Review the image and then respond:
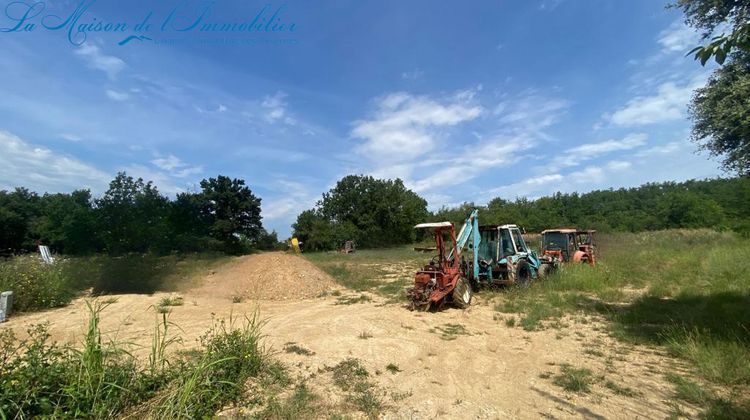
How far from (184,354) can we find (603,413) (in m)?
5.22

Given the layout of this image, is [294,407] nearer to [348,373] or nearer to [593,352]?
[348,373]

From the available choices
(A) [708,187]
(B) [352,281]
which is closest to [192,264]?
(B) [352,281]

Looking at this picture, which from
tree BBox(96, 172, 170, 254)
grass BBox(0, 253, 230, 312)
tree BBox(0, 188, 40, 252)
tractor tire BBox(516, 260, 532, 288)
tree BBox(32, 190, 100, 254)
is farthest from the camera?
tree BBox(0, 188, 40, 252)

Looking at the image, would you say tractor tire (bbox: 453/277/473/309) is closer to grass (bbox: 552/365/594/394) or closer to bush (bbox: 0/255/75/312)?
grass (bbox: 552/365/594/394)

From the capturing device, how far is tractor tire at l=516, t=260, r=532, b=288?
39.9 ft

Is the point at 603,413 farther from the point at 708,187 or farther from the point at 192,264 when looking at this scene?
the point at 708,187

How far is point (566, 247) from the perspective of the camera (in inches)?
658

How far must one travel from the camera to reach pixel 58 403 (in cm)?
317

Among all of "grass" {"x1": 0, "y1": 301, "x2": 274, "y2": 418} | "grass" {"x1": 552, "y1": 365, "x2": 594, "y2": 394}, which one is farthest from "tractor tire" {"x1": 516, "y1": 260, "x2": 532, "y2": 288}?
"grass" {"x1": 0, "y1": 301, "x2": 274, "y2": 418}

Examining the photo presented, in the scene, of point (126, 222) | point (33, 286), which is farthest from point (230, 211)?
point (33, 286)

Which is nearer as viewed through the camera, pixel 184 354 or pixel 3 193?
pixel 184 354

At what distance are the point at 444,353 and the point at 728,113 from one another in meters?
9.08

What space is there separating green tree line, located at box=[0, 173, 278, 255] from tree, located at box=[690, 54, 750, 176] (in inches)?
1146

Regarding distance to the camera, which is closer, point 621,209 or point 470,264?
point 470,264
